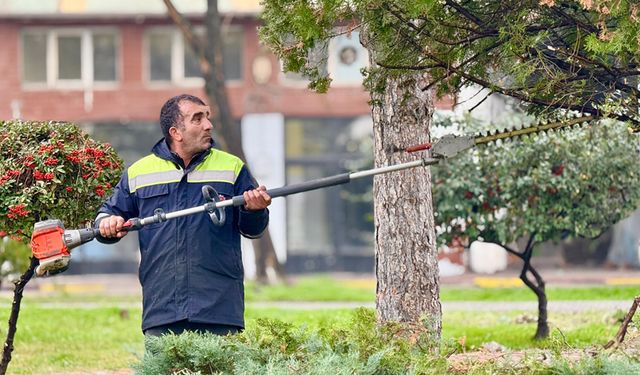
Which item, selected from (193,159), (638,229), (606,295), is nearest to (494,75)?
(193,159)

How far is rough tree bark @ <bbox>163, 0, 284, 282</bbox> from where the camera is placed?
2464 centimetres

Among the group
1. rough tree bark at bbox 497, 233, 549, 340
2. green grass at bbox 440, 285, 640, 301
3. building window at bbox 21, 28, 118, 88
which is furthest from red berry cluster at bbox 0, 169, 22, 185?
building window at bbox 21, 28, 118, 88

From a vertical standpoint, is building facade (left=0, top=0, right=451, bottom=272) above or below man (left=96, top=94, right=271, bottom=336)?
above

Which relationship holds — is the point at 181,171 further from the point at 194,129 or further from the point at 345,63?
the point at 345,63

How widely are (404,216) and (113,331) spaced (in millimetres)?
7367

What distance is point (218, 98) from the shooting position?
25.0 metres

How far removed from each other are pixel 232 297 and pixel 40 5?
2758 cm

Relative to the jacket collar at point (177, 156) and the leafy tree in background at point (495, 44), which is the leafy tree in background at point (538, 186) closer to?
the leafy tree in background at point (495, 44)

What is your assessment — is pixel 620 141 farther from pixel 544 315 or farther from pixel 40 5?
pixel 40 5

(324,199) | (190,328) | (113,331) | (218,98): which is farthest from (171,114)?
(324,199)

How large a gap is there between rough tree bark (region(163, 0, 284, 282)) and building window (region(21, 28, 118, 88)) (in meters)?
9.18

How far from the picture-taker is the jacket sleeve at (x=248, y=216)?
7109 mm

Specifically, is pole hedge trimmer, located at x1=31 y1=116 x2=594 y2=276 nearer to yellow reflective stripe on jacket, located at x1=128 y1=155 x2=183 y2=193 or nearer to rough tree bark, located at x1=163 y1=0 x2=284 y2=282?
yellow reflective stripe on jacket, located at x1=128 y1=155 x2=183 y2=193

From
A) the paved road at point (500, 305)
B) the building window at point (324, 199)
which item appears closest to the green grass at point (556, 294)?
the paved road at point (500, 305)
